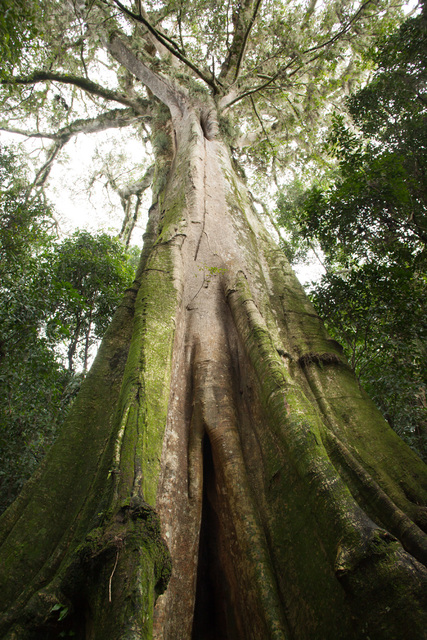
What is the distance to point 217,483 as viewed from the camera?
2.80 meters

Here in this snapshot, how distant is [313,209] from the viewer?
568 cm

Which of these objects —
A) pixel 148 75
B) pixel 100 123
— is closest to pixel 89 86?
pixel 100 123

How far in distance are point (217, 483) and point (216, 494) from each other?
0.10 m

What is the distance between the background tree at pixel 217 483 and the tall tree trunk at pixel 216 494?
1 cm

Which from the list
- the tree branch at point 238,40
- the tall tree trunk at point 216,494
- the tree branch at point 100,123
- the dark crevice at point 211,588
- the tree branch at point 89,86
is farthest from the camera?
the tree branch at point 100,123

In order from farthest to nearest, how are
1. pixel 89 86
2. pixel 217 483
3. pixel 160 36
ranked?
pixel 89 86 < pixel 160 36 < pixel 217 483

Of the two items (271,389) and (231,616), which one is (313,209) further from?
(231,616)

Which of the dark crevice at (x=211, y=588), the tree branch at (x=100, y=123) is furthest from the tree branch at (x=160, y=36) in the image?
the dark crevice at (x=211, y=588)

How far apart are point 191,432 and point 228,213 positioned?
3.45 m

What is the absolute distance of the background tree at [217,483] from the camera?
5.46 feet

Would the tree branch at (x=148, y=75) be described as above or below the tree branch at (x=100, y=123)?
below

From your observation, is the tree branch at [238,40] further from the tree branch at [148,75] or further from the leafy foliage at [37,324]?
the leafy foliage at [37,324]

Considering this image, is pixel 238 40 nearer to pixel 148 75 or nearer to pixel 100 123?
pixel 148 75

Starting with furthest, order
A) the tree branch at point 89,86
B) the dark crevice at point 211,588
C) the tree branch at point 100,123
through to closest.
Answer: the tree branch at point 100,123 < the tree branch at point 89,86 < the dark crevice at point 211,588
